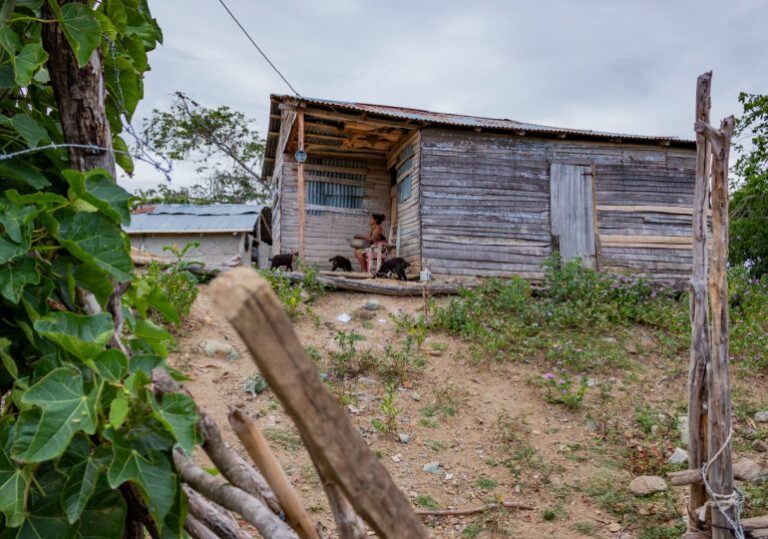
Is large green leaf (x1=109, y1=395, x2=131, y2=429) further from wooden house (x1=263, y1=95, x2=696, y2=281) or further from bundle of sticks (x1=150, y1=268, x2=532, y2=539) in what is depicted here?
wooden house (x1=263, y1=95, x2=696, y2=281)

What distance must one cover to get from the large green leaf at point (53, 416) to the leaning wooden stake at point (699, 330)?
3.18m

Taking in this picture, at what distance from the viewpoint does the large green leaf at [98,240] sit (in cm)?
110

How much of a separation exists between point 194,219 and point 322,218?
8108mm

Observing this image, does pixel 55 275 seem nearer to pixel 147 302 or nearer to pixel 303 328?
pixel 147 302

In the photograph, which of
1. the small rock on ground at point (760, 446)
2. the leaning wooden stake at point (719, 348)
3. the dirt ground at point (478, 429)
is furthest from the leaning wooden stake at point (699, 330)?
the small rock on ground at point (760, 446)

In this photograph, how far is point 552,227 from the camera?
11.6m

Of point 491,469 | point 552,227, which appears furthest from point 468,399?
point 552,227

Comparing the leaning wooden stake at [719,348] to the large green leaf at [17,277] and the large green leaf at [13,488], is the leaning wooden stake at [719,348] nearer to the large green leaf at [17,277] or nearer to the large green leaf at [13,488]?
the large green leaf at [13,488]

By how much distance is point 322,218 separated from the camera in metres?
13.1

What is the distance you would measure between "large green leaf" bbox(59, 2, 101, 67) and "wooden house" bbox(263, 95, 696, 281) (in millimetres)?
9359

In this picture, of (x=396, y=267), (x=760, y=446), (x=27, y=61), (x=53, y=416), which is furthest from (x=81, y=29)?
(x=396, y=267)

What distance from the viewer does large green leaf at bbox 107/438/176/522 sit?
95 cm

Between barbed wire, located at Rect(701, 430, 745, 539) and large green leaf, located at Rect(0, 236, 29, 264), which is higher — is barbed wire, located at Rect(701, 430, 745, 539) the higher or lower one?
the lower one

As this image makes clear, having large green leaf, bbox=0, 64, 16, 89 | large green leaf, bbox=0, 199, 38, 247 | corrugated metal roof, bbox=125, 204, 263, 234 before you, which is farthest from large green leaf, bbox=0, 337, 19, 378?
corrugated metal roof, bbox=125, 204, 263, 234
